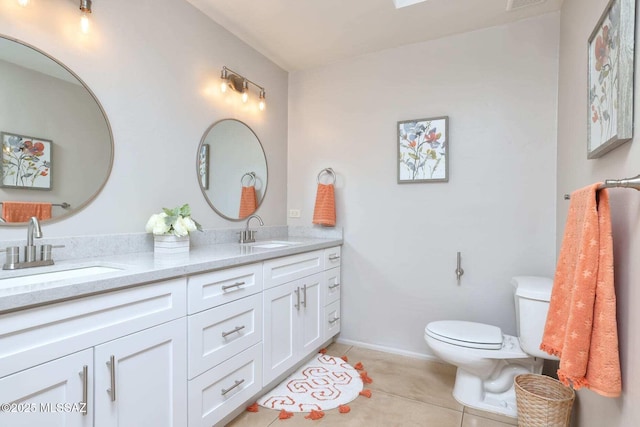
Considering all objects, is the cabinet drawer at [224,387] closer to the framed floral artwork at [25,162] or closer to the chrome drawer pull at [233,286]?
the chrome drawer pull at [233,286]

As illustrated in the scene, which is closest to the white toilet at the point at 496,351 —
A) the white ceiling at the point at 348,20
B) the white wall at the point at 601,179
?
the white wall at the point at 601,179

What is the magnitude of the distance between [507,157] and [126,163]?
2403 mm

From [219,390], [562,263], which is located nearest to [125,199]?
[219,390]

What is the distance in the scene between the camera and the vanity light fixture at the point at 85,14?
5.08ft

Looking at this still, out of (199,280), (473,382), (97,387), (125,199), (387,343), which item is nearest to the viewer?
(97,387)

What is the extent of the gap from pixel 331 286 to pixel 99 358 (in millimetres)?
1788

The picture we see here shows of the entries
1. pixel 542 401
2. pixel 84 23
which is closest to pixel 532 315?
pixel 542 401

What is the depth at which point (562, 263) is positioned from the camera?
51.8 inches

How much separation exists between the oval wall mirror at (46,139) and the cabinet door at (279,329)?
109cm

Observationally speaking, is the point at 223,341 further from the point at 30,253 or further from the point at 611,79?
the point at 611,79

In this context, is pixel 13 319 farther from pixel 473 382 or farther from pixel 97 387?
pixel 473 382

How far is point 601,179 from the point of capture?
1.31 m

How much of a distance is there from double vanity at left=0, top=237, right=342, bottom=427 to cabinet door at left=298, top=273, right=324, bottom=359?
0.25ft

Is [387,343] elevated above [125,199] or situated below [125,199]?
below
